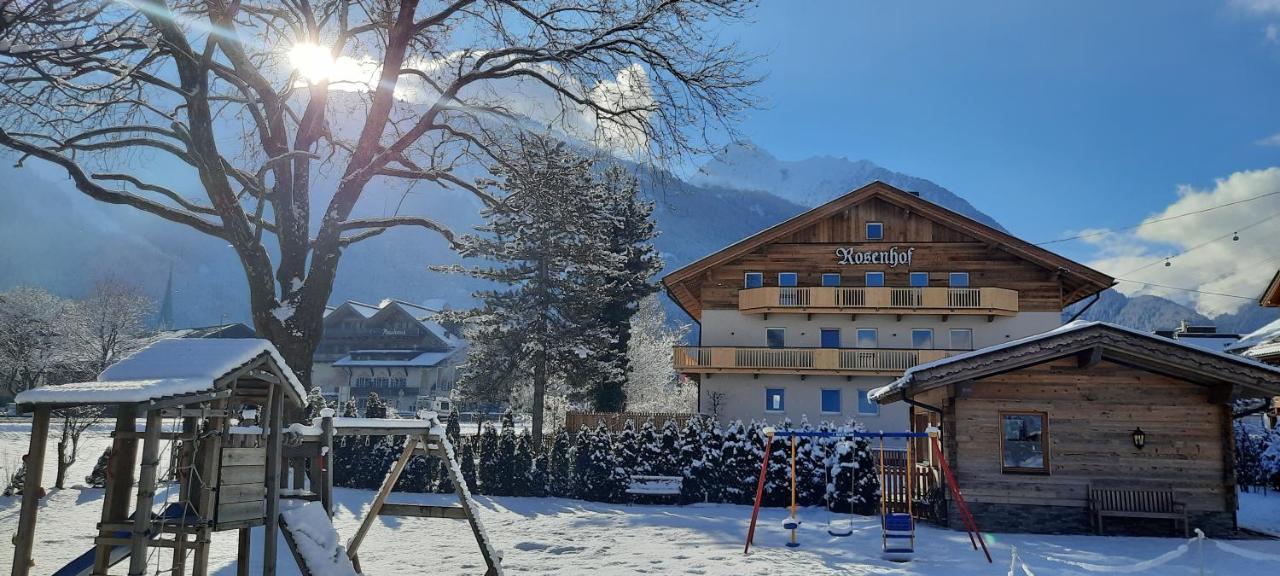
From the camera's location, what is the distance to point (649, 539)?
16922 mm

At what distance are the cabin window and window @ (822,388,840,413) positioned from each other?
13.4ft

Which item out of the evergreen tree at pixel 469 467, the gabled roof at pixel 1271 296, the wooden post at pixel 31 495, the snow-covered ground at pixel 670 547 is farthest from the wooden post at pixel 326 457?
the gabled roof at pixel 1271 296

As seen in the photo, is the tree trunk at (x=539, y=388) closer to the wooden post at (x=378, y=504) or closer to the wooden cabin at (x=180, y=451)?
the wooden post at (x=378, y=504)

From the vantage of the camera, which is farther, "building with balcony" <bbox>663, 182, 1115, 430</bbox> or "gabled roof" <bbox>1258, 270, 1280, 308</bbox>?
"building with balcony" <bbox>663, 182, 1115, 430</bbox>

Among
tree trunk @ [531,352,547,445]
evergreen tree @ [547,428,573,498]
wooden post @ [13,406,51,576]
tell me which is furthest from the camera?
tree trunk @ [531,352,547,445]

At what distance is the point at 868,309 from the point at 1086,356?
808 inches

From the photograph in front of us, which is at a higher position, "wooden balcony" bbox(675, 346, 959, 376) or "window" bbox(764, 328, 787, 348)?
"window" bbox(764, 328, 787, 348)

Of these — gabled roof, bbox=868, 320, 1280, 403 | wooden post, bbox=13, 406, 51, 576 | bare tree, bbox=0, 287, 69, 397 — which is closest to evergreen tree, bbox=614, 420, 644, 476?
gabled roof, bbox=868, 320, 1280, 403

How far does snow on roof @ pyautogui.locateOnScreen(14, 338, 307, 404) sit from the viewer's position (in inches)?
301

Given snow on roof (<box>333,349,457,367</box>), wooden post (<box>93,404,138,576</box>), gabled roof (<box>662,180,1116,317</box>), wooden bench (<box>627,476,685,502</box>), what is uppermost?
gabled roof (<box>662,180,1116,317</box>)

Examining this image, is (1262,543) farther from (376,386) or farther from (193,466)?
(376,386)

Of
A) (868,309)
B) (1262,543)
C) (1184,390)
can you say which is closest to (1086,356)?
(1184,390)

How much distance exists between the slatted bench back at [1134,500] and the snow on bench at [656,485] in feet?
35.8

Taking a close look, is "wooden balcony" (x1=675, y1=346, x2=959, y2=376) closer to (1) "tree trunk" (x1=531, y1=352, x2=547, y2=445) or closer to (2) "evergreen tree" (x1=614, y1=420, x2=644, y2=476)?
(1) "tree trunk" (x1=531, y1=352, x2=547, y2=445)
